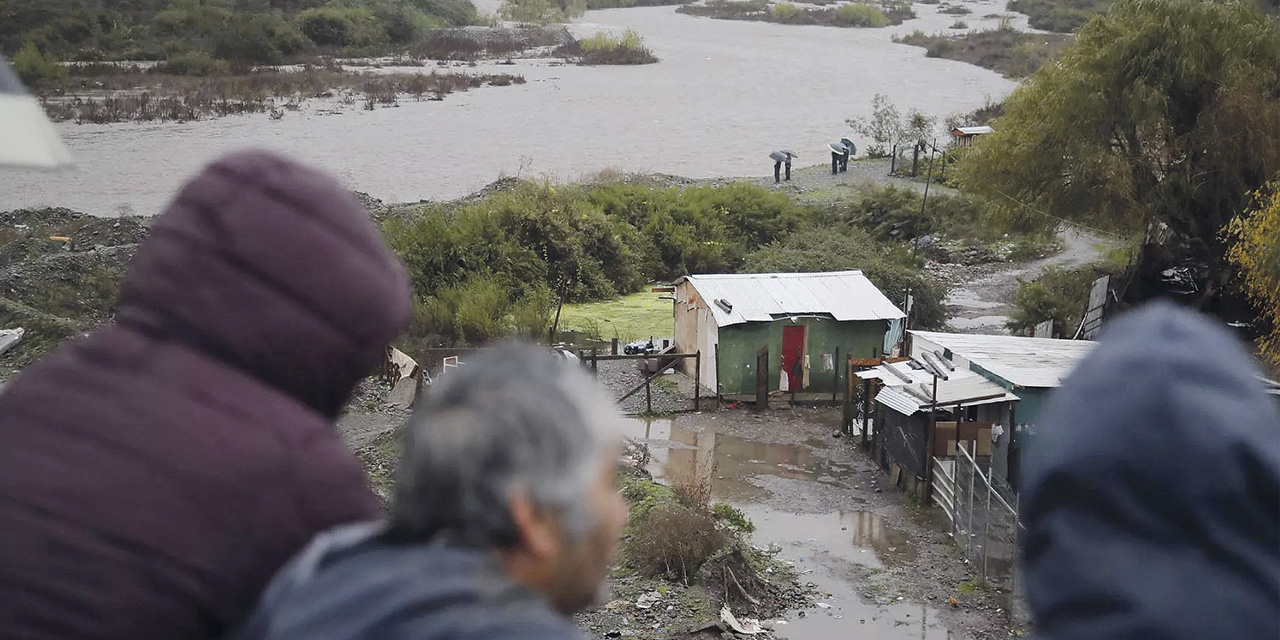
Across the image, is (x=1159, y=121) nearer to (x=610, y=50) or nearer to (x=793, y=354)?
(x=793, y=354)

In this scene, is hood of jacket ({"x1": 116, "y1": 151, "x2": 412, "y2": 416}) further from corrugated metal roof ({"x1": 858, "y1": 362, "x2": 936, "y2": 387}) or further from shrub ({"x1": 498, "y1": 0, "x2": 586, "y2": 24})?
shrub ({"x1": 498, "y1": 0, "x2": 586, "y2": 24})

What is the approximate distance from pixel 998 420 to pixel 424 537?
523 inches

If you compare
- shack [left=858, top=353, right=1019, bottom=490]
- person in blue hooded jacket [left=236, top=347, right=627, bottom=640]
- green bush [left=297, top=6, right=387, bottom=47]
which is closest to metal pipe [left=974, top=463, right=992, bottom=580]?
shack [left=858, top=353, right=1019, bottom=490]

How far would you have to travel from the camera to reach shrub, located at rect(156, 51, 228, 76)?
46.2 m

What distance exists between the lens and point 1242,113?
17828mm

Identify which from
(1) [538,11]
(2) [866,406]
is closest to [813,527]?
(2) [866,406]

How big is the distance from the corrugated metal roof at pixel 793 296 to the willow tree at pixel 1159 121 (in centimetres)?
389

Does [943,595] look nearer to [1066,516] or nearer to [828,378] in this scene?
[828,378]

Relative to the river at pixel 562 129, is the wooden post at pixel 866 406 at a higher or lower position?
Result: lower

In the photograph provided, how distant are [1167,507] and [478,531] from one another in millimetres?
599

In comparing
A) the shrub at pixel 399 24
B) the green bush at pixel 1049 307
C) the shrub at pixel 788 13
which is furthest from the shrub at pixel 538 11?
the green bush at pixel 1049 307

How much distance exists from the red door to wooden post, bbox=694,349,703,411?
1.26 m

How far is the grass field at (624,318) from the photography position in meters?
20.8

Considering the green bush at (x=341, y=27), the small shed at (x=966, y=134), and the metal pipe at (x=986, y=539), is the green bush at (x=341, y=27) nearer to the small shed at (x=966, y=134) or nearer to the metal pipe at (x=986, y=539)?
the small shed at (x=966, y=134)
